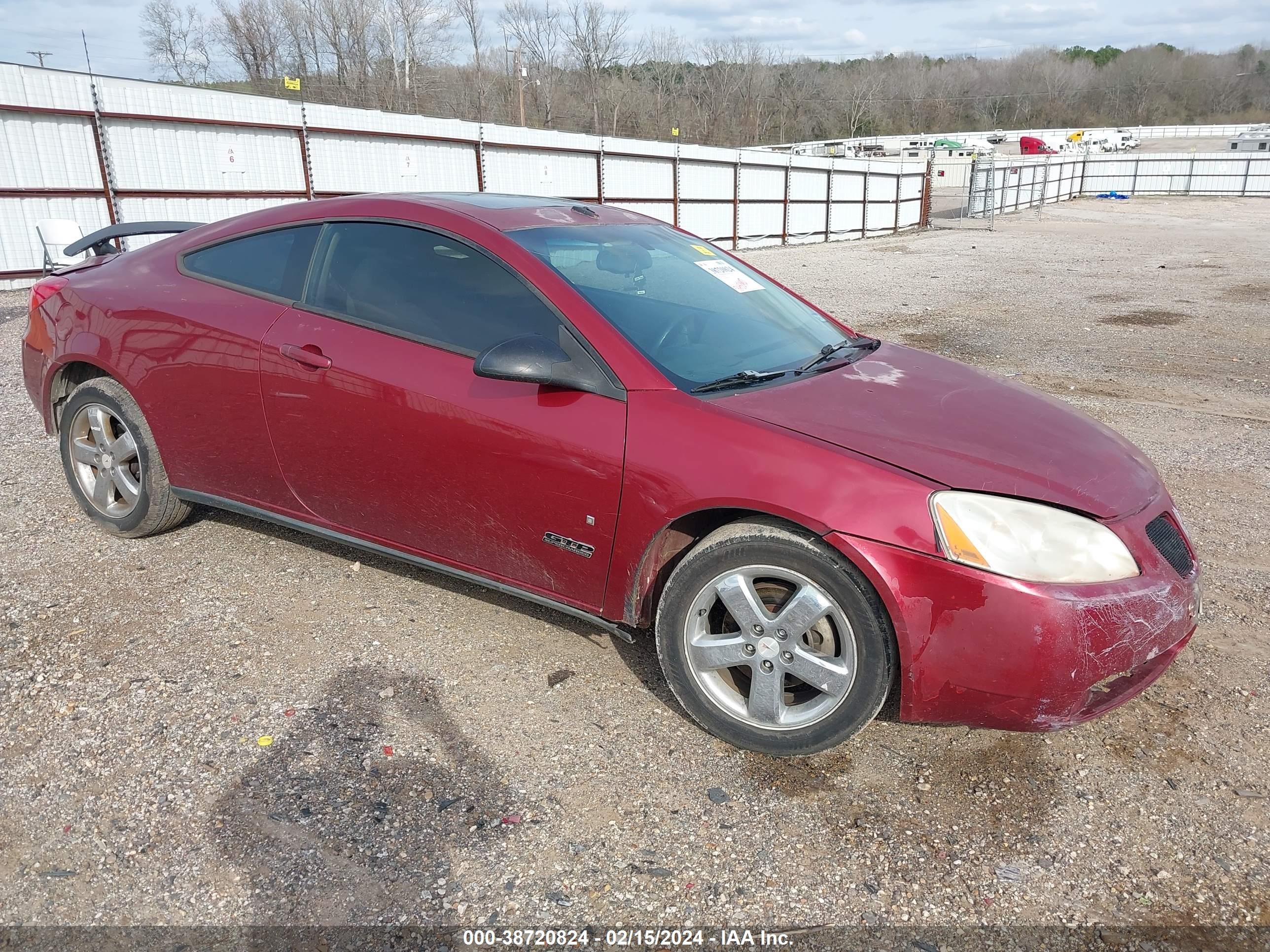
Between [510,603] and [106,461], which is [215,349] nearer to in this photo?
[106,461]

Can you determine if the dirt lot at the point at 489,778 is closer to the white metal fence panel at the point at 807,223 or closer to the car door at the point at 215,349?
the car door at the point at 215,349

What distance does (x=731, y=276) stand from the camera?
3.85m

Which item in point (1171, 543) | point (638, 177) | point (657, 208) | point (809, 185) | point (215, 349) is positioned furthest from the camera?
point (809, 185)

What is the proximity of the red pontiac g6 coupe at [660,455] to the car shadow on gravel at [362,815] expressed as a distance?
24.4 inches

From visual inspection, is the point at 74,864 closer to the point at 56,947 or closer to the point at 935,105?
the point at 56,947

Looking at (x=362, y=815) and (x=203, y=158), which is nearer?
(x=362, y=815)

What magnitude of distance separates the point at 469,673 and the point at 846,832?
1.42m

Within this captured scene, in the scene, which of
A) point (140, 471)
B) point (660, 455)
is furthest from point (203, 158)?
point (660, 455)

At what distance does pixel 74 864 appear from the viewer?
236 centimetres

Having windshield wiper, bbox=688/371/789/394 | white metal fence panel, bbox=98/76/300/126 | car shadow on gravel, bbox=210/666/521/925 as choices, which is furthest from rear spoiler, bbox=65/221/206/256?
white metal fence panel, bbox=98/76/300/126

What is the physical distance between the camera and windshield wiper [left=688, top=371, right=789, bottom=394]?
2.95 m

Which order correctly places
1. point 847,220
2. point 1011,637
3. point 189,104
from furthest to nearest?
point 847,220
point 189,104
point 1011,637

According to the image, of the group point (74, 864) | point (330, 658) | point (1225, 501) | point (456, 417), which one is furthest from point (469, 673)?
point (1225, 501)

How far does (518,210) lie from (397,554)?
1.42 meters
